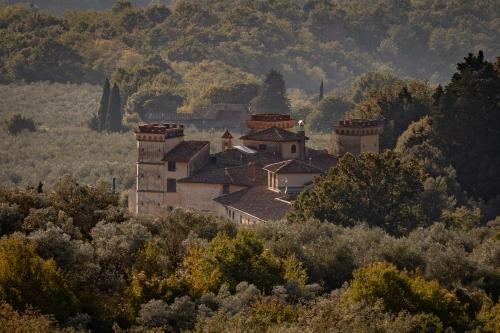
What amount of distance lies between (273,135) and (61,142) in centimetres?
4335

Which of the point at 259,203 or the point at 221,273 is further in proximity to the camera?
the point at 259,203

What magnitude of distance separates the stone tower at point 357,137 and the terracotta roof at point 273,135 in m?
1.98

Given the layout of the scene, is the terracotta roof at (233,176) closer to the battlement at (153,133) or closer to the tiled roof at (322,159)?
the battlement at (153,133)

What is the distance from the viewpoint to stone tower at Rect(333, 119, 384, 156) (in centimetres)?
7562

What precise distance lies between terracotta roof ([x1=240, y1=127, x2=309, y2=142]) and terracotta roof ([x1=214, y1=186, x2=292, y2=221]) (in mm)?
5278

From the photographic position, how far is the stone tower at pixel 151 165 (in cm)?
7169

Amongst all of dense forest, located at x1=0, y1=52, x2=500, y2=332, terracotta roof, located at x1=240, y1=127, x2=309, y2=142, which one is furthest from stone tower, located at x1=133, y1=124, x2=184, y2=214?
dense forest, located at x1=0, y1=52, x2=500, y2=332

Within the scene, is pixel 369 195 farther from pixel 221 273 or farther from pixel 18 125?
pixel 18 125

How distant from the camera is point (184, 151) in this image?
7250 cm

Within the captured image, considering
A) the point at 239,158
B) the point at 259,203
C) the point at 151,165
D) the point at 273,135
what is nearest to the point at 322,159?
the point at 273,135

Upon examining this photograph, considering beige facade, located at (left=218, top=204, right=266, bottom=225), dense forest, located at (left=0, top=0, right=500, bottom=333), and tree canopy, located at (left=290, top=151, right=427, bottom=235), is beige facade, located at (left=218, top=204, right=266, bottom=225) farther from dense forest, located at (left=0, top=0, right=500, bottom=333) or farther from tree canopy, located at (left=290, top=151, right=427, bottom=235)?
dense forest, located at (left=0, top=0, right=500, bottom=333)

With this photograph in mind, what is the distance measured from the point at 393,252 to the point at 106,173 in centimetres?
5112

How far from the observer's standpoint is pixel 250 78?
514 feet

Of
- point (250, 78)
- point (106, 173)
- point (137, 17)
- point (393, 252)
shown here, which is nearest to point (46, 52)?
point (250, 78)
